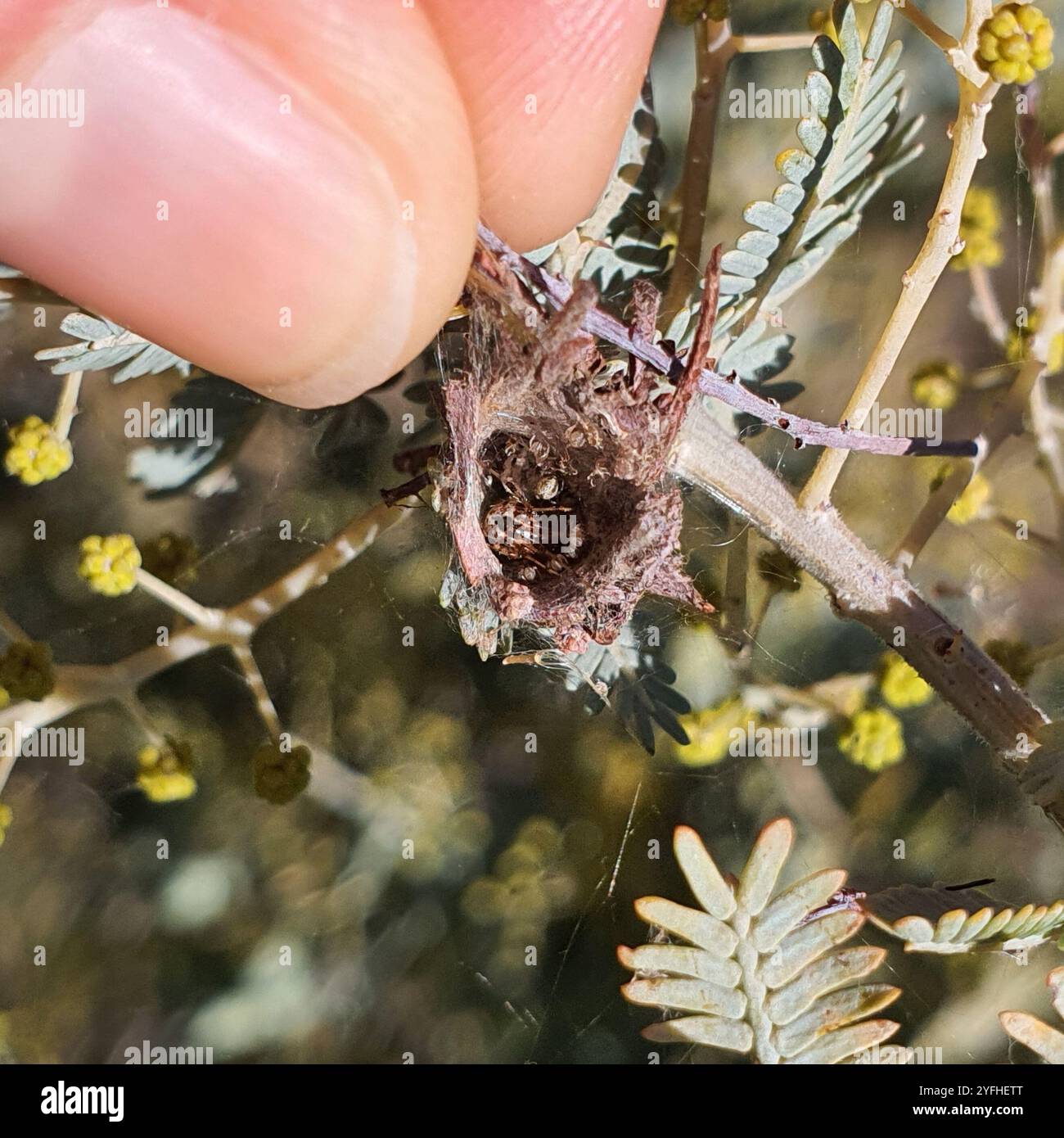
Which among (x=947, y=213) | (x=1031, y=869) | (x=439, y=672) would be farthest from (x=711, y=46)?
(x=1031, y=869)

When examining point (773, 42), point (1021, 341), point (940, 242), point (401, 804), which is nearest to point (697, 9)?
point (773, 42)

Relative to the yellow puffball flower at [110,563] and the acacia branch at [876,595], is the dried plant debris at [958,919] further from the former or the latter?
the yellow puffball flower at [110,563]

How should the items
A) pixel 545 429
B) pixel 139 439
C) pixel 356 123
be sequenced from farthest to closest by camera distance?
pixel 139 439
pixel 545 429
pixel 356 123

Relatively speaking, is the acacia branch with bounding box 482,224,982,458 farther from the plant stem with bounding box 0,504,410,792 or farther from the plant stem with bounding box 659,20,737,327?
the plant stem with bounding box 0,504,410,792

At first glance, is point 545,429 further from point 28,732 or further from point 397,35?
point 28,732

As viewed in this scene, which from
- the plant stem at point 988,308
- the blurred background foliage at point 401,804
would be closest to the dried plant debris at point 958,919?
the blurred background foliage at point 401,804

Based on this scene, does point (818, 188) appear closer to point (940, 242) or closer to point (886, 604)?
point (940, 242)
